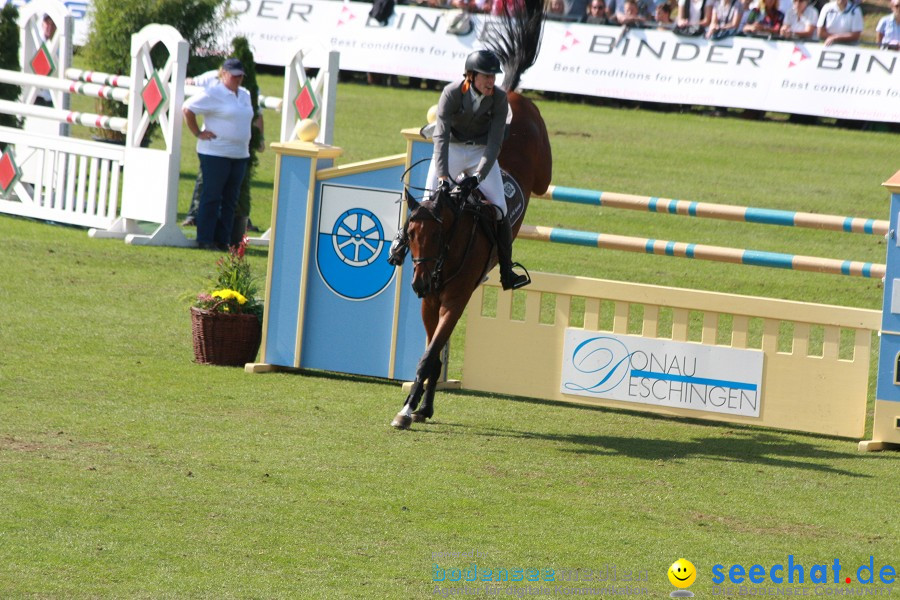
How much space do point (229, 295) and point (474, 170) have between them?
7.05ft

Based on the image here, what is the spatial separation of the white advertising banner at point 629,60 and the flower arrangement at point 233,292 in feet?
34.5

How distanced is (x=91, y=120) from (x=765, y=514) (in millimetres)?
9572

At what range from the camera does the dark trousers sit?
42.4 feet

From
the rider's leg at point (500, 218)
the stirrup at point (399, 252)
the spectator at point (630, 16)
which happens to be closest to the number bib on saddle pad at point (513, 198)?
the rider's leg at point (500, 218)

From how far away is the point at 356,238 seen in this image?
891cm

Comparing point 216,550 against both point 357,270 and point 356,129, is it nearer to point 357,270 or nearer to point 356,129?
point 357,270

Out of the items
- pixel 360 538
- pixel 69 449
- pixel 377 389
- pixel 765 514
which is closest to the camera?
pixel 360 538

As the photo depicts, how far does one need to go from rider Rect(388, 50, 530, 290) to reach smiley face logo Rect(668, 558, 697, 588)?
3.01 metres

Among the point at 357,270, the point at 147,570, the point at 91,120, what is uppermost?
the point at 91,120

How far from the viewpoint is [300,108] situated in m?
13.3

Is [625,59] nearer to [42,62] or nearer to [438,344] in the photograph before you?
[42,62]

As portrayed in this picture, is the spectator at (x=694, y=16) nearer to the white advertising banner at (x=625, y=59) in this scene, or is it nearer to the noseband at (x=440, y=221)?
the white advertising banner at (x=625, y=59)

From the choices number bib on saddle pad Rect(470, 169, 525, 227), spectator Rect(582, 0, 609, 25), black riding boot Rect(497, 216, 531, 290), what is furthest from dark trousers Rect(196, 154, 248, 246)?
spectator Rect(582, 0, 609, 25)

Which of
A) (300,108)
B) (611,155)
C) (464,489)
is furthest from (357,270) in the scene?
(611,155)
